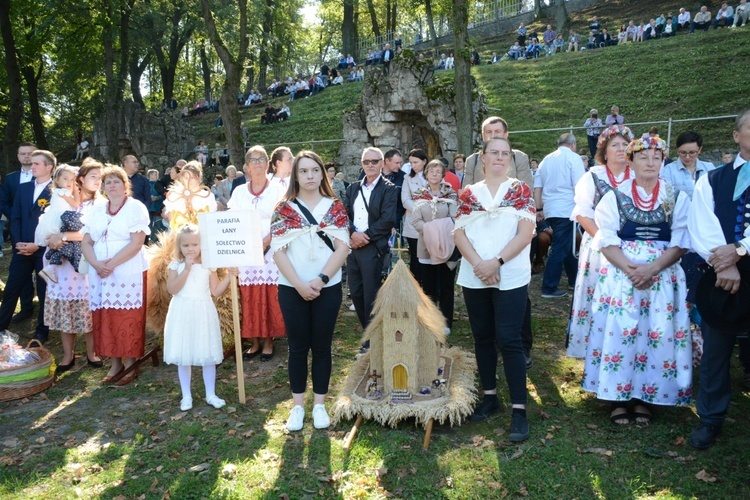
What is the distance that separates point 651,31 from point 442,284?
2621 cm

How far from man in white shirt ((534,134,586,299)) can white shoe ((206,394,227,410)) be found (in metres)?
4.67

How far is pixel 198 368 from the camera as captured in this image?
612 cm

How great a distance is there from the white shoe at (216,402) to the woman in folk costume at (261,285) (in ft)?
3.82

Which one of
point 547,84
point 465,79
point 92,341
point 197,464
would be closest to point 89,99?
point 547,84

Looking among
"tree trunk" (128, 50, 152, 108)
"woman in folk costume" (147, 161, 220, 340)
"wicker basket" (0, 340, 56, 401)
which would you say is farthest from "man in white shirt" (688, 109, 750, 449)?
"tree trunk" (128, 50, 152, 108)

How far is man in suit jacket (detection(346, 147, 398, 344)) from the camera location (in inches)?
227

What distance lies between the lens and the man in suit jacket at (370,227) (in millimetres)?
5762

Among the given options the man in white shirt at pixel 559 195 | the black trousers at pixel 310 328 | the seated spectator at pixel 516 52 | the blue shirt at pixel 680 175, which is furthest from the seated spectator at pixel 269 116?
the black trousers at pixel 310 328

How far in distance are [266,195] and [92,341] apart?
243cm

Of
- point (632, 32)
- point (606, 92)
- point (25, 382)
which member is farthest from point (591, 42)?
point (25, 382)

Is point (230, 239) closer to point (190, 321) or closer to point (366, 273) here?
point (190, 321)

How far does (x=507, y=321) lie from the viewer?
4203mm

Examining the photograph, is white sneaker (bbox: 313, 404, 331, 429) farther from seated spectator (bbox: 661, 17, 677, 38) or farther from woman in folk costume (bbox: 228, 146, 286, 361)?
seated spectator (bbox: 661, 17, 677, 38)

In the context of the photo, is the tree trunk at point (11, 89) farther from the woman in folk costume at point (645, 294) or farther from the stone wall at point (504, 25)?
the stone wall at point (504, 25)
